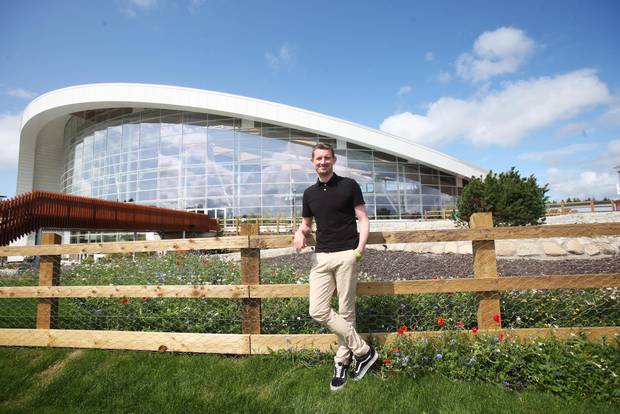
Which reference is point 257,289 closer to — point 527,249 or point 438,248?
point 527,249

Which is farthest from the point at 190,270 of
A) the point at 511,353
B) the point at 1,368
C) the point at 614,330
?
the point at 614,330

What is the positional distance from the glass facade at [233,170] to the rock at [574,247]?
19.1m

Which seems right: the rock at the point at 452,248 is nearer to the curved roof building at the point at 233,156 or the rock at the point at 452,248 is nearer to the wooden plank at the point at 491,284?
the wooden plank at the point at 491,284

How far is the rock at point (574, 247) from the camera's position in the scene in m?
8.02

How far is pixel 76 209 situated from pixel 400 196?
74.4ft

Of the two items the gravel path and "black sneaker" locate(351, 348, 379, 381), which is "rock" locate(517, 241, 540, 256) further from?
"black sneaker" locate(351, 348, 379, 381)

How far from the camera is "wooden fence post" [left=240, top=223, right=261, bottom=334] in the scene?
336 centimetres

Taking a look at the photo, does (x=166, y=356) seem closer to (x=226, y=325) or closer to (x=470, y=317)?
(x=226, y=325)

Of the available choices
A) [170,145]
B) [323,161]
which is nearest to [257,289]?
[323,161]

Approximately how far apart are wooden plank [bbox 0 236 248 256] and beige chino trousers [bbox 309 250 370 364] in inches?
35.7

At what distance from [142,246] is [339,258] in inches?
90.3

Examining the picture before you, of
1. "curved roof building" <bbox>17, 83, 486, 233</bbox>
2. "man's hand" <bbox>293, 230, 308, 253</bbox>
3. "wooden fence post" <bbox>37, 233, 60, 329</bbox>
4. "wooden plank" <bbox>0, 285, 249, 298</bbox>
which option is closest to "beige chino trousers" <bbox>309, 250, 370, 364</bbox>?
"man's hand" <bbox>293, 230, 308, 253</bbox>

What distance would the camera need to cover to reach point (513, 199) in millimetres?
13992

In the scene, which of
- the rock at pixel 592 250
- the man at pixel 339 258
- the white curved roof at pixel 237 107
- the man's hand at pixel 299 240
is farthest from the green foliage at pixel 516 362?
the white curved roof at pixel 237 107
